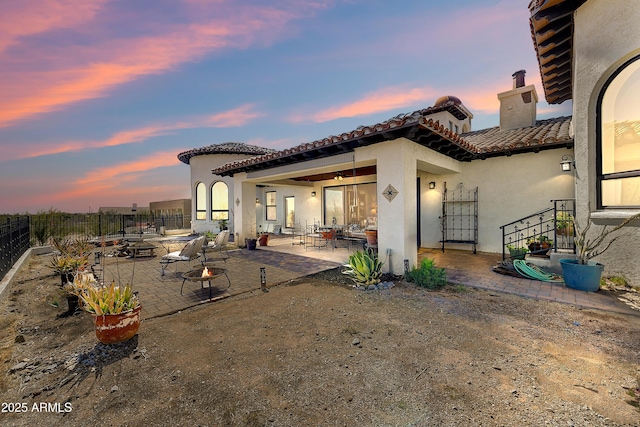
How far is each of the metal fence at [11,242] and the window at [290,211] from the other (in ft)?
36.9

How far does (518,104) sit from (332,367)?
13.5 metres

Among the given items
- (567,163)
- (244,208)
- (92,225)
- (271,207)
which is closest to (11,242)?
(244,208)

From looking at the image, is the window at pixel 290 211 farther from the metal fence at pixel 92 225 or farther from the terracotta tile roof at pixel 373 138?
the metal fence at pixel 92 225

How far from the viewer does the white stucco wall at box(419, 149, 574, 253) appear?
7.85 m

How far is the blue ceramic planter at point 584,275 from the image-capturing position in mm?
5051

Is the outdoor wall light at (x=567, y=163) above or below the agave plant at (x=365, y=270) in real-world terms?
above

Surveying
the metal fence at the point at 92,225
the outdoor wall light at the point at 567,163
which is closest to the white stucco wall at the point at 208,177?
the metal fence at the point at 92,225

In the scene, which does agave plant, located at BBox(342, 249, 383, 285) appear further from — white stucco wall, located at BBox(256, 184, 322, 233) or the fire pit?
white stucco wall, located at BBox(256, 184, 322, 233)

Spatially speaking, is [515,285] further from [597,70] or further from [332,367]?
[332,367]

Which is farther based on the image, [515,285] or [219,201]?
[219,201]

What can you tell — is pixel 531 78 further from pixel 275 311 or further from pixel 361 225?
pixel 275 311

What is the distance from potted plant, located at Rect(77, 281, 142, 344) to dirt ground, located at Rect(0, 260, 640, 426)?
0.49ft

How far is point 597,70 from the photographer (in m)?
5.21

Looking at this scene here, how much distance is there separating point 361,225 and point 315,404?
36.4ft
